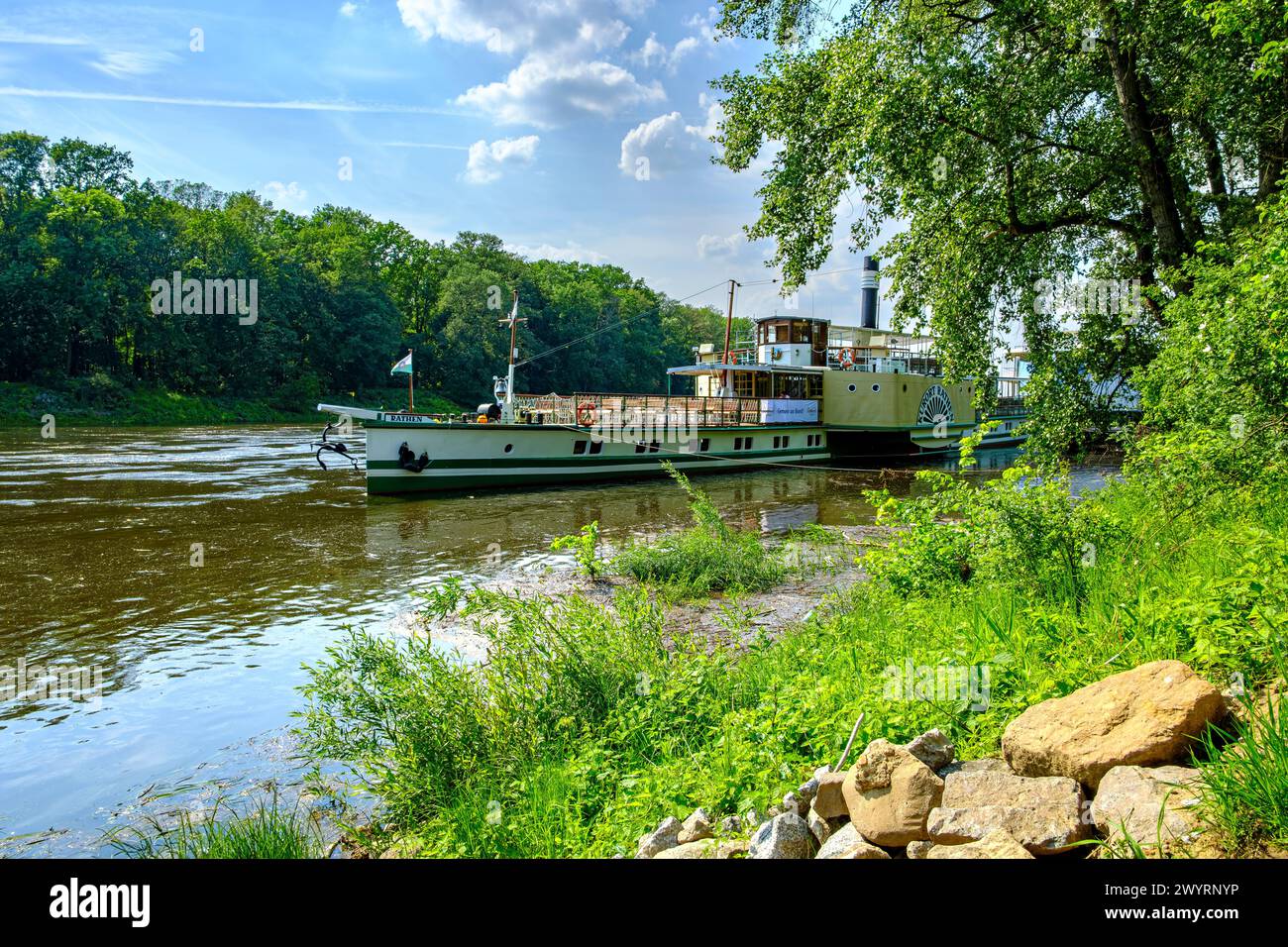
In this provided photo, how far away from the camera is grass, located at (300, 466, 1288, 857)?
3895 millimetres

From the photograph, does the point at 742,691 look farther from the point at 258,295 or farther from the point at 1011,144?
the point at 258,295

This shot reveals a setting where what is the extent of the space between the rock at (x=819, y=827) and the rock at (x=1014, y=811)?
1.57 ft

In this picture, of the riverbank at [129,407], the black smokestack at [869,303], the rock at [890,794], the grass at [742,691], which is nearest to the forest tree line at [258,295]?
the riverbank at [129,407]

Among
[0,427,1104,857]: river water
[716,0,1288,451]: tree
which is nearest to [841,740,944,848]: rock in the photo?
[0,427,1104,857]: river water

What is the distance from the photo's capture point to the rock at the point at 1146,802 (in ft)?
8.67

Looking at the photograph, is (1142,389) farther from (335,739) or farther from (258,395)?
(258,395)

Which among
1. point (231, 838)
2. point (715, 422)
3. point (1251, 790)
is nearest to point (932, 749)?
point (1251, 790)

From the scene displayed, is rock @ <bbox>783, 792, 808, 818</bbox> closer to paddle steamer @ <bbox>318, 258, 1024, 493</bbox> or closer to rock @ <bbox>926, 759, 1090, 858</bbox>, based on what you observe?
rock @ <bbox>926, 759, 1090, 858</bbox>

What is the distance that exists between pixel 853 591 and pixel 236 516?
15.1m

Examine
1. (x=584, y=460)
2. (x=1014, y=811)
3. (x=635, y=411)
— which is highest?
(x=635, y=411)

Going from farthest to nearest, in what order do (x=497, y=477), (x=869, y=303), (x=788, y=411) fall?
(x=869, y=303) → (x=788, y=411) → (x=497, y=477)

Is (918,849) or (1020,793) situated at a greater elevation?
(1020,793)

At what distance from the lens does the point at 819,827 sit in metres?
3.21

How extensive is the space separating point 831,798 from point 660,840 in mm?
800
